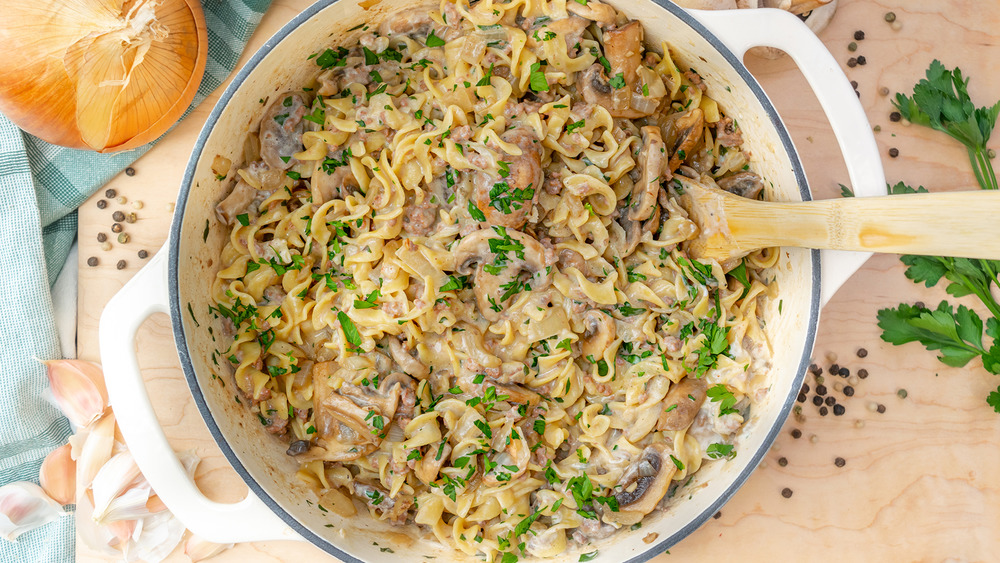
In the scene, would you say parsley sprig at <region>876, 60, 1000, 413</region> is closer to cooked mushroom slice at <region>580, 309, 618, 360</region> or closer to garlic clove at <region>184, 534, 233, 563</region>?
cooked mushroom slice at <region>580, 309, 618, 360</region>

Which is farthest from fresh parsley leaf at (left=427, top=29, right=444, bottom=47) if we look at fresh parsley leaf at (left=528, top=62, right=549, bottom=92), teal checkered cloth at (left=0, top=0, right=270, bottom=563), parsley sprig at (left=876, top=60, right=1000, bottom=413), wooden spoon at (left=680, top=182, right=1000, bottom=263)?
parsley sprig at (left=876, top=60, right=1000, bottom=413)

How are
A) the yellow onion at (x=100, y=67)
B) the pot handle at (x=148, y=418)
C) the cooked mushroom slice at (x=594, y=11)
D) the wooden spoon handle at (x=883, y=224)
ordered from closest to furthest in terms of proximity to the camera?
the wooden spoon handle at (x=883, y=224), the pot handle at (x=148, y=418), the yellow onion at (x=100, y=67), the cooked mushroom slice at (x=594, y=11)

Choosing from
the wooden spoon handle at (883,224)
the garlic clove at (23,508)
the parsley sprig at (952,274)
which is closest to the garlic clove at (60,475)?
the garlic clove at (23,508)

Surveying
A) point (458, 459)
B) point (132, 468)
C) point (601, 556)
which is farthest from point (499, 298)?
point (132, 468)

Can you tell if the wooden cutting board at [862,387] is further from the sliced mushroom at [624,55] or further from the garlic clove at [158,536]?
the sliced mushroom at [624,55]

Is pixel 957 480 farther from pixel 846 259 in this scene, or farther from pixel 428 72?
pixel 428 72

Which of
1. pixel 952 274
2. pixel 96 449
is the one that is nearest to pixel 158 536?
pixel 96 449

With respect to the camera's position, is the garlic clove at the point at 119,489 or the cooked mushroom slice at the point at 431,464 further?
the garlic clove at the point at 119,489
